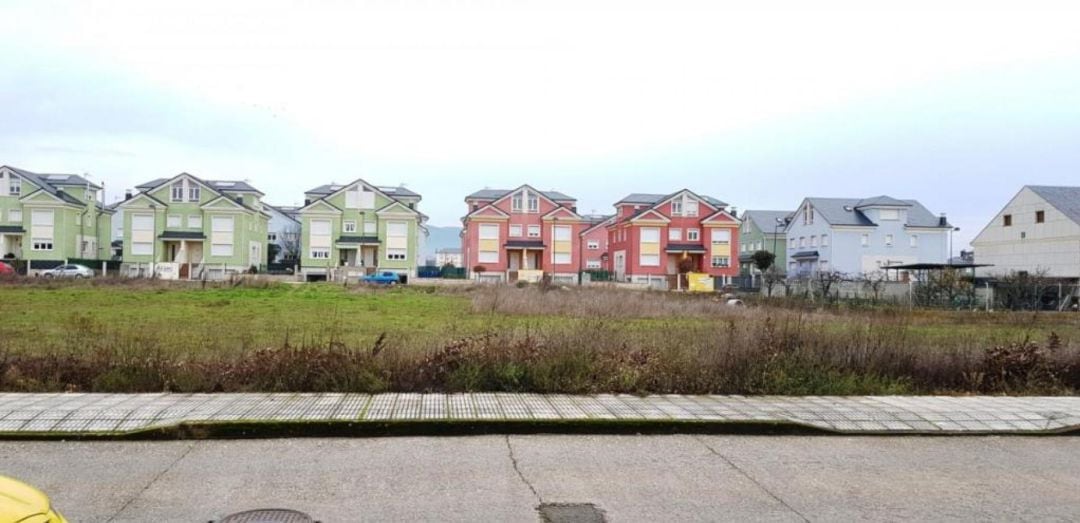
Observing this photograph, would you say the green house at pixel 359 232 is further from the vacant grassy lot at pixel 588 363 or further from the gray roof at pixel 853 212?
the vacant grassy lot at pixel 588 363

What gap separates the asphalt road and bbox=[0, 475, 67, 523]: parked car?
6.31 ft

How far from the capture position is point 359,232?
6391 cm

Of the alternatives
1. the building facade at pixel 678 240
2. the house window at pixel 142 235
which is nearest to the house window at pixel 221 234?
the house window at pixel 142 235

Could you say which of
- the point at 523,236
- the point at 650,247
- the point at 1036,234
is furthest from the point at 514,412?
the point at 650,247

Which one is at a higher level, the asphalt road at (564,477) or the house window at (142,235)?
the house window at (142,235)

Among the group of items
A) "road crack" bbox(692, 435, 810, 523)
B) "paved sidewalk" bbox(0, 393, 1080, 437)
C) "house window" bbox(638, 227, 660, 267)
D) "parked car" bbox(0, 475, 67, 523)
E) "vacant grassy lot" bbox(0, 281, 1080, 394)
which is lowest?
"road crack" bbox(692, 435, 810, 523)

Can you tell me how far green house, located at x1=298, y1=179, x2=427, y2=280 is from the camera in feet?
206

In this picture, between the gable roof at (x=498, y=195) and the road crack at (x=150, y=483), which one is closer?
the road crack at (x=150, y=483)

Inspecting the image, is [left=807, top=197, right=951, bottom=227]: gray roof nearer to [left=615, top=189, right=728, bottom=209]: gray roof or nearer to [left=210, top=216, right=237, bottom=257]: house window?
[left=615, top=189, right=728, bottom=209]: gray roof

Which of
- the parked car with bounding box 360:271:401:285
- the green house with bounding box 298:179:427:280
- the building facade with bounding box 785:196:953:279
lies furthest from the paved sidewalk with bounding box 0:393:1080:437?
the building facade with bounding box 785:196:953:279

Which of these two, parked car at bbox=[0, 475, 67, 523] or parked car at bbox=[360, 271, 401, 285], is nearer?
parked car at bbox=[0, 475, 67, 523]

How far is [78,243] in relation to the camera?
63875mm

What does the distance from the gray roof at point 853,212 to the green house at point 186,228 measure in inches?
2163

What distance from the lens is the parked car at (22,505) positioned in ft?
7.36
